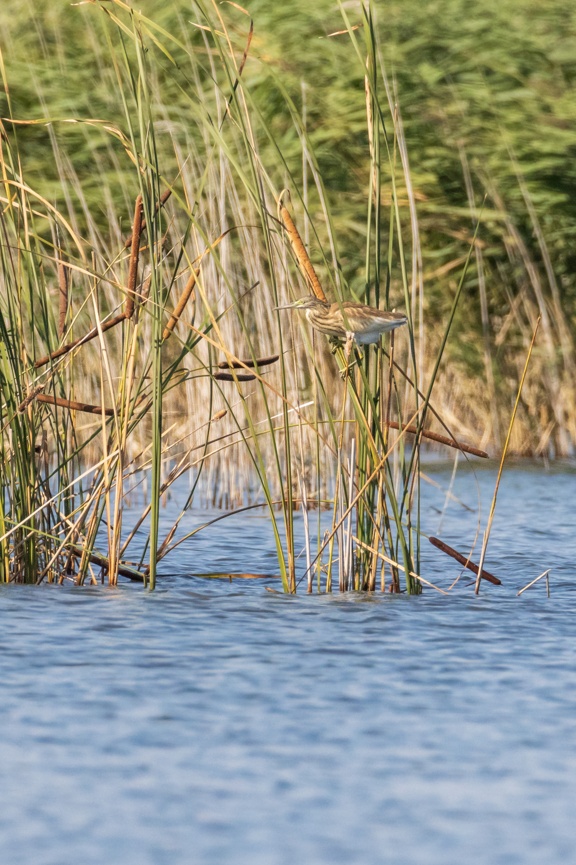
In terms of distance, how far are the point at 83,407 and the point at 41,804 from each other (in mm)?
2350

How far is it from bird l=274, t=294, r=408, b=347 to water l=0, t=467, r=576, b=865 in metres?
1.12

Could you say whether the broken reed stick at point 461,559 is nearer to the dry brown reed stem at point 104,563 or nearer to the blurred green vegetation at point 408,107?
the dry brown reed stem at point 104,563

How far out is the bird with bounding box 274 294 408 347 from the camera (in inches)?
195

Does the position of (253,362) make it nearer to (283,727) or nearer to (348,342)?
(348,342)

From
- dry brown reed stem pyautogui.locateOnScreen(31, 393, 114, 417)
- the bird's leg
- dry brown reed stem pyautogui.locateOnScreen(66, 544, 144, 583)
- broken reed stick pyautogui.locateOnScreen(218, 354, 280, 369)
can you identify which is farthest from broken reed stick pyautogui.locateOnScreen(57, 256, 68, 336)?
the bird's leg

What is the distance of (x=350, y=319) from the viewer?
5.00m

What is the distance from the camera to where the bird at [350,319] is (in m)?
4.95

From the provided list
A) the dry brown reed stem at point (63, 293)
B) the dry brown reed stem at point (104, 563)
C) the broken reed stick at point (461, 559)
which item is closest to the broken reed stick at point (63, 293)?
the dry brown reed stem at point (63, 293)

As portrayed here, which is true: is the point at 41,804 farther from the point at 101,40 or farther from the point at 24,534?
the point at 101,40

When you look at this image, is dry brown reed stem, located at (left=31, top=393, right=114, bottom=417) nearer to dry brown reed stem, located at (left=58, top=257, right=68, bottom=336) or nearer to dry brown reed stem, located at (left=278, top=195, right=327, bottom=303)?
dry brown reed stem, located at (left=58, top=257, right=68, bottom=336)

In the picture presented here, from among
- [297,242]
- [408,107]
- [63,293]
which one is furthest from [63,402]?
[408,107]

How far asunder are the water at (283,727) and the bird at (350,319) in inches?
44.2

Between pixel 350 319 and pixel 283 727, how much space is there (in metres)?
1.63

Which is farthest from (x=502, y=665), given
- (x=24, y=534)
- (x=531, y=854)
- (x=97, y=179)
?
(x=97, y=179)
